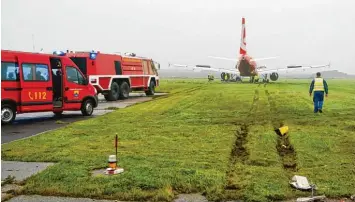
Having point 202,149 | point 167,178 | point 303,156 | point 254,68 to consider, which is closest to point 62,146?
point 202,149

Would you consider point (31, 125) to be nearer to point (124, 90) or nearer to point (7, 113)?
point (7, 113)

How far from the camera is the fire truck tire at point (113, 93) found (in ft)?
81.3

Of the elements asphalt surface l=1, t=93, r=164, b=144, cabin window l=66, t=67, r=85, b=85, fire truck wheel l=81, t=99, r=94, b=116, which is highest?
cabin window l=66, t=67, r=85, b=85

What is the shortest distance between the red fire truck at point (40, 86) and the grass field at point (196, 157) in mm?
2291

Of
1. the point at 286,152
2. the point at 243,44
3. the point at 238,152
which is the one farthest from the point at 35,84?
the point at 243,44

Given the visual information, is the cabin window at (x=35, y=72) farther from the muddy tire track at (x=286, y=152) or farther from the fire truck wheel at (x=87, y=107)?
the muddy tire track at (x=286, y=152)

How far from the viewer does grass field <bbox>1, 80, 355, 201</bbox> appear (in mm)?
6074

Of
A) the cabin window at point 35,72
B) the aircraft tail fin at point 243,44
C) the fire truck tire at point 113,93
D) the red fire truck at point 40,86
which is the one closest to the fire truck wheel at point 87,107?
the red fire truck at point 40,86

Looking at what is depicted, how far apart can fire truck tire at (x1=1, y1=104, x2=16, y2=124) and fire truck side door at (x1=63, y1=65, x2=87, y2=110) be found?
2.28 metres

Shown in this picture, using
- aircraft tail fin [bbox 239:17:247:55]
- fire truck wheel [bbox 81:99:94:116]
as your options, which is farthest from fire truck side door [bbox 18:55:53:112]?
aircraft tail fin [bbox 239:17:247:55]

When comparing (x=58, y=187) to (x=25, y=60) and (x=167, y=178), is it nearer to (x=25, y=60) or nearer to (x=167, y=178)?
(x=167, y=178)

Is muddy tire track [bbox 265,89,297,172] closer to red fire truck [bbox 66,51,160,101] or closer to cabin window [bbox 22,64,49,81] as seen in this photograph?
cabin window [bbox 22,64,49,81]

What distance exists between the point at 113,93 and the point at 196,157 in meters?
17.5

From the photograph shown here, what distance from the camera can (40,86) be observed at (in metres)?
14.5
